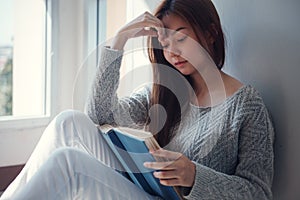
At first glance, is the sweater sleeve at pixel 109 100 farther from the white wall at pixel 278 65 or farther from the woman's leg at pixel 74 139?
the white wall at pixel 278 65

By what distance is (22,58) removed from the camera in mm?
1706

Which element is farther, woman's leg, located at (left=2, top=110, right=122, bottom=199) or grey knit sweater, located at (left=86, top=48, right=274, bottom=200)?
→ woman's leg, located at (left=2, top=110, right=122, bottom=199)

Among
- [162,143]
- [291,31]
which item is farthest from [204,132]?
[291,31]

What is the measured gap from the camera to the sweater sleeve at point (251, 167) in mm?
887

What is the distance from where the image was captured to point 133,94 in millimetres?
1235

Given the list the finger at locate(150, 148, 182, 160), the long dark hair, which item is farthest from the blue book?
the long dark hair

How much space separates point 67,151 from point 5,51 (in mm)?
832

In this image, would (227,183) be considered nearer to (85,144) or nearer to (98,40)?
(85,144)

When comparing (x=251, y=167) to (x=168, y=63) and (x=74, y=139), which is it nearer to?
(x=168, y=63)

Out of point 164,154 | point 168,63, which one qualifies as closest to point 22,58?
point 168,63

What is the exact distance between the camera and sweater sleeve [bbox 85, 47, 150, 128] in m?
1.10

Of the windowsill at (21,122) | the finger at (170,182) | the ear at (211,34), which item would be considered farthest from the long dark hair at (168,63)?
the windowsill at (21,122)

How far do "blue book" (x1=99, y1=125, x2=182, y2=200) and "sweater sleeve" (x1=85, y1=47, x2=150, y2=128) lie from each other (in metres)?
0.09

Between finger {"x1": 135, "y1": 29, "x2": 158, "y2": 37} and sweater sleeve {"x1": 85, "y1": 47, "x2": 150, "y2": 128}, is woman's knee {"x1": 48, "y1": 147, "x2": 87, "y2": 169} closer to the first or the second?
sweater sleeve {"x1": 85, "y1": 47, "x2": 150, "y2": 128}
